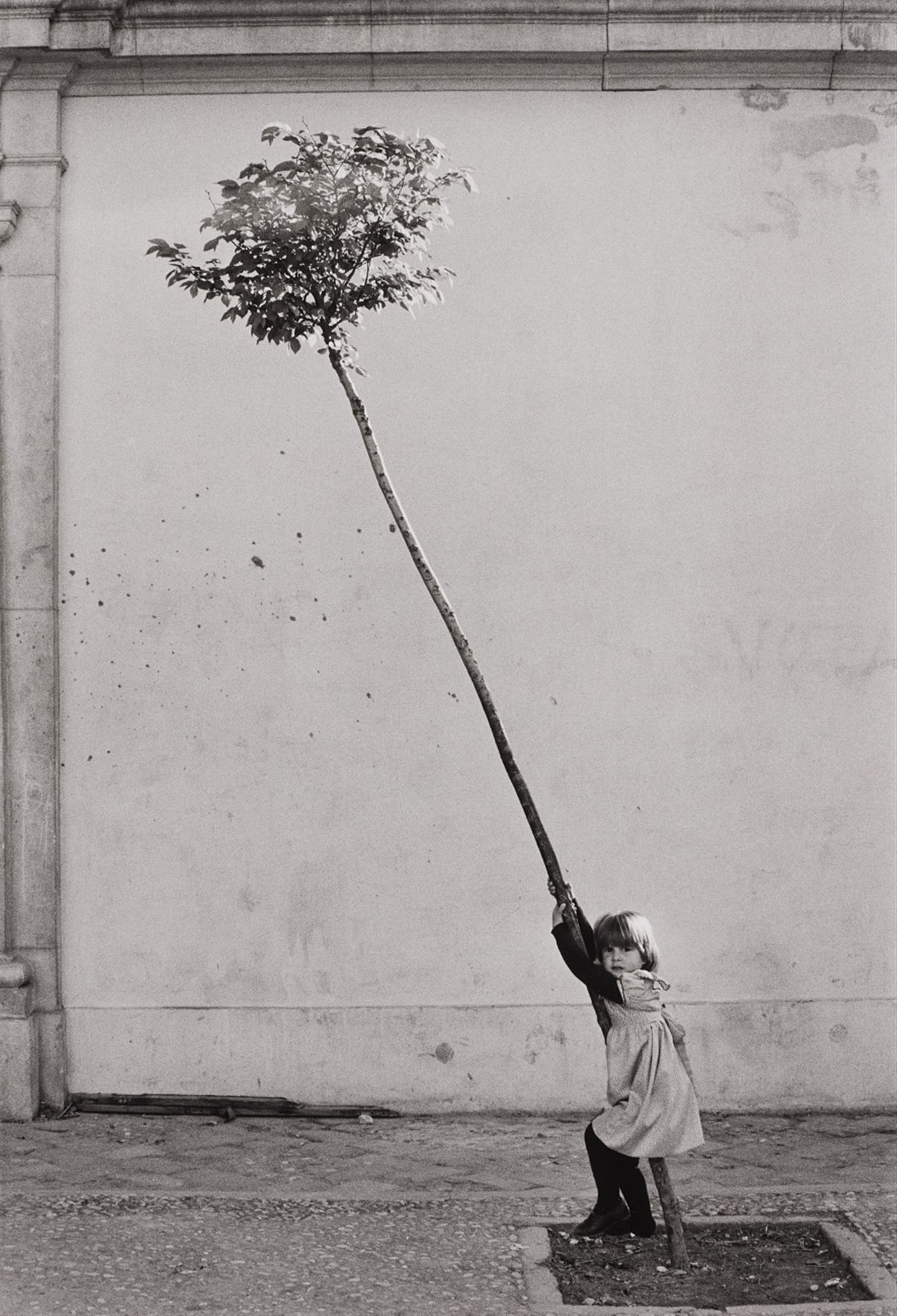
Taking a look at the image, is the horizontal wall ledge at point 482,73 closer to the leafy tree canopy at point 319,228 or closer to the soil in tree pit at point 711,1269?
the leafy tree canopy at point 319,228

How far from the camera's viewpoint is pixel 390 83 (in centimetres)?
657

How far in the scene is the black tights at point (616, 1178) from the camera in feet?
16.1

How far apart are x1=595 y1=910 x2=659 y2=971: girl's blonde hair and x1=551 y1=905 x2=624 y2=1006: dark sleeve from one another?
61mm

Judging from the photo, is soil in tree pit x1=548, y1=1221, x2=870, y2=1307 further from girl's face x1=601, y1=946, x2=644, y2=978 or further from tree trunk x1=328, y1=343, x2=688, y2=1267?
girl's face x1=601, y1=946, x2=644, y2=978

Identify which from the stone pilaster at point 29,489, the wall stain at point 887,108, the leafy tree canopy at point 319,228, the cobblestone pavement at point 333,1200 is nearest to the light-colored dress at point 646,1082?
the cobblestone pavement at point 333,1200

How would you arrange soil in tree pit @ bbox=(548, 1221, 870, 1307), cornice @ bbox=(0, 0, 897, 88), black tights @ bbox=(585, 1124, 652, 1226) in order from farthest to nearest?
1. cornice @ bbox=(0, 0, 897, 88)
2. black tights @ bbox=(585, 1124, 652, 1226)
3. soil in tree pit @ bbox=(548, 1221, 870, 1307)

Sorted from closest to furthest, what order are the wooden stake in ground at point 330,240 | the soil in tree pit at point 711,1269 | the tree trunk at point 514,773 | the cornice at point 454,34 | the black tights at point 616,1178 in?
the soil in tree pit at point 711,1269, the wooden stake in ground at point 330,240, the tree trunk at point 514,773, the black tights at point 616,1178, the cornice at point 454,34

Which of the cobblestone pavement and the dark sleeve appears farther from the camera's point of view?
the dark sleeve

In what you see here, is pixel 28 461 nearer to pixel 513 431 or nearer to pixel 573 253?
pixel 513 431

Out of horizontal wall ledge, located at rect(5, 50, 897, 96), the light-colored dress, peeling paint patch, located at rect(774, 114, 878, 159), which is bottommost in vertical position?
the light-colored dress

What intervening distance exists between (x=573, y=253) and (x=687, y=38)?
1019 millimetres

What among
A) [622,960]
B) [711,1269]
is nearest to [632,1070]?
[622,960]

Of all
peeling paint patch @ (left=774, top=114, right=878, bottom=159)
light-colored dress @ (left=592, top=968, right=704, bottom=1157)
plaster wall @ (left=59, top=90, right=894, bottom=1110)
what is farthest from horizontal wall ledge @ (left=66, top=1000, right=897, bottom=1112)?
peeling paint patch @ (left=774, top=114, right=878, bottom=159)

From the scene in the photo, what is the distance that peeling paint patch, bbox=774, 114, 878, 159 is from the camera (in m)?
6.60
